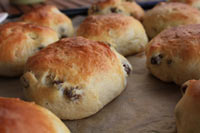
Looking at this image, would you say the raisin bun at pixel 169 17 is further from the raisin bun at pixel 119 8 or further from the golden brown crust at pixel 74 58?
the golden brown crust at pixel 74 58

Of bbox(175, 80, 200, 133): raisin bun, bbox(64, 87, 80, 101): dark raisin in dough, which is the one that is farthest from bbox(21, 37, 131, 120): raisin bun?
bbox(175, 80, 200, 133): raisin bun

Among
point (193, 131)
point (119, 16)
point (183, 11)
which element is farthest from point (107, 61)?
point (183, 11)

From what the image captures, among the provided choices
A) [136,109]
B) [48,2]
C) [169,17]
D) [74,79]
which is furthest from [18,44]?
[48,2]

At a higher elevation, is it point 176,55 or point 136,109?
point 176,55

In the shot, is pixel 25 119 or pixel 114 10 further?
pixel 114 10

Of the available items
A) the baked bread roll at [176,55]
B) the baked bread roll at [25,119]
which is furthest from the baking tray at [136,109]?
the baked bread roll at [25,119]

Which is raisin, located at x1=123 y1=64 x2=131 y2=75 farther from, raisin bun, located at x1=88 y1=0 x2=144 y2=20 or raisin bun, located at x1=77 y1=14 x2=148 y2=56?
raisin bun, located at x1=88 y1=0 x2=144 y2=20

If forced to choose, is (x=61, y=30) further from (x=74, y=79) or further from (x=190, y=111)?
(x=190, y=111)
